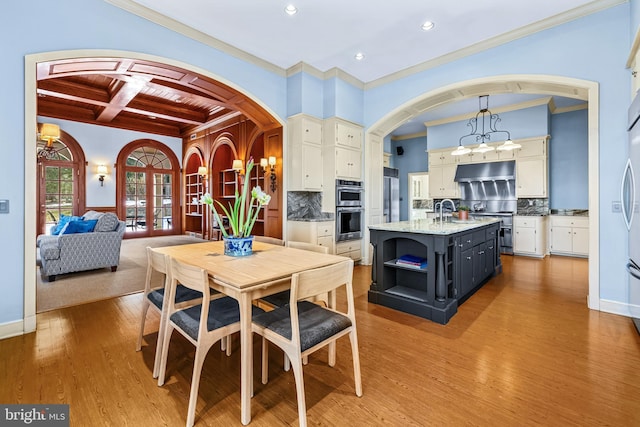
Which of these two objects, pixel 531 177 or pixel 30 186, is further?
pixel 531 177

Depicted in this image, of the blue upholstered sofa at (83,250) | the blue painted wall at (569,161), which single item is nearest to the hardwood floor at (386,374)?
the blue upholstered sofa at (83,250)

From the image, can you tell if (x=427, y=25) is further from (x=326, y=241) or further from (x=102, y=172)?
(x=102, y=172)

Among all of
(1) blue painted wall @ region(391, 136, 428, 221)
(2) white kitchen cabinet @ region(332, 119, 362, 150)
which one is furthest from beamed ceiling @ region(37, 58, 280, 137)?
(1) blue painted wall @ region(391, 136, 428, 221)

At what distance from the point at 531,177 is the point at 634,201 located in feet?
14.0

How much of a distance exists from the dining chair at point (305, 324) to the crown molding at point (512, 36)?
3.50 metres

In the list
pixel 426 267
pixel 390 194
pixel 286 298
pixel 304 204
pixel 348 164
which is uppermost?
pixel 348 164

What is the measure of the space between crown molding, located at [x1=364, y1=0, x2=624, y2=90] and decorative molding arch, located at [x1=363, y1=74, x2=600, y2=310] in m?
0.41

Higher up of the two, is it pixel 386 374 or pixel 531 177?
pixel 531 177

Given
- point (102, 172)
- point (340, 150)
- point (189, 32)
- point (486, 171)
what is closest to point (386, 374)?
point (340, 150)

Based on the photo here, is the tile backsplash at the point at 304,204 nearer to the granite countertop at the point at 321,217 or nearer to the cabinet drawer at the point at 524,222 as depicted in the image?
the granite countertop at the point at 321,217

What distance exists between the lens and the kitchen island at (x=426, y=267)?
10.0 ft

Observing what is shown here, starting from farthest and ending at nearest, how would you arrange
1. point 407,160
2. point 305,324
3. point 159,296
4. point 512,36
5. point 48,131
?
point 407,160 < point 48,131 < point 512,36 < point 159,296 < point 305,324

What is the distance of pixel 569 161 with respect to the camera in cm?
655

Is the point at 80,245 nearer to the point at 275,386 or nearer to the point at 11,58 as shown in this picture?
the point at 11,58
